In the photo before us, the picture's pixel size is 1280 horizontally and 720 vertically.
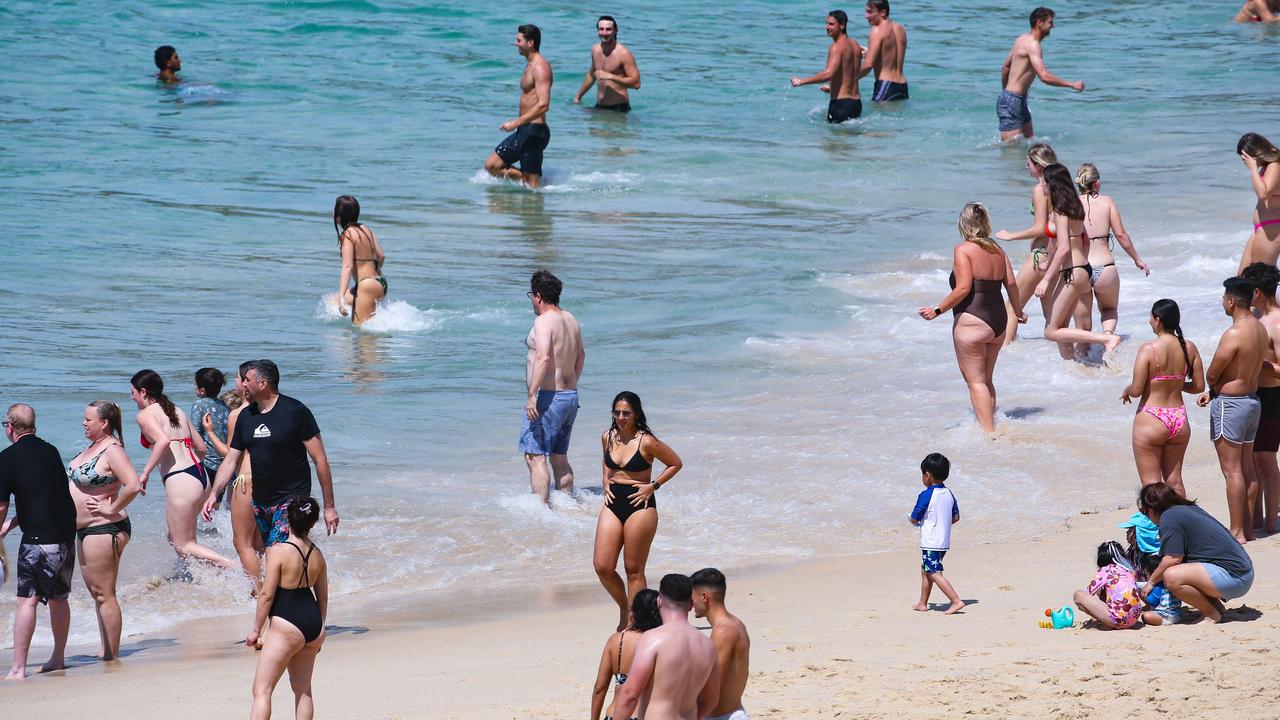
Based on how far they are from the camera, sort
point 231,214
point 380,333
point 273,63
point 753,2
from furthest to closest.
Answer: point 753,2
point 273,63
point 231,214
point 380,333

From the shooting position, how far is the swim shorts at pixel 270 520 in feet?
24.7

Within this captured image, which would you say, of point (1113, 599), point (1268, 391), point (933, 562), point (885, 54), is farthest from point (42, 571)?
point (885, 54)

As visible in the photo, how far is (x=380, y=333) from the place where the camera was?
13.6 m

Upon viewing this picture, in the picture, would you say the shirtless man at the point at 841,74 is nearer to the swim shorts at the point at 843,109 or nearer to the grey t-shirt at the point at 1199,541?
the swim shorts at the point at 843,109

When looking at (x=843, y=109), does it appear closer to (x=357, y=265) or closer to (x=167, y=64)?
(x=167, y=64)

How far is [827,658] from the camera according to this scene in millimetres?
6500

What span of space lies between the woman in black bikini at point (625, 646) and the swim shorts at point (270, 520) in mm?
2573

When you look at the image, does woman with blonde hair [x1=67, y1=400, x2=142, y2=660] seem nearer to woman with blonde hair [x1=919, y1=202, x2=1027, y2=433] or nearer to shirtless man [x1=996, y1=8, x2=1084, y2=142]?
woman with blonde hair [x1=919, y1=202, x2=1027, y2=433]

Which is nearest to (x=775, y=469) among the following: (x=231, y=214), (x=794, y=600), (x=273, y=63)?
(x=794, y=600)

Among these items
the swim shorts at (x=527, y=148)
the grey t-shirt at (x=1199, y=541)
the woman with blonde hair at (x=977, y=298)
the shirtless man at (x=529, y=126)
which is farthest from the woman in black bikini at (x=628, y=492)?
the swim shorts at (x=527, y=148)

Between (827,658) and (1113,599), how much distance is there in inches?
52.5

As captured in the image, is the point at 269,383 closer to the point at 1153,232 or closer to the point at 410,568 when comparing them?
the point at 410,568

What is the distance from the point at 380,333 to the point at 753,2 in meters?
20.6

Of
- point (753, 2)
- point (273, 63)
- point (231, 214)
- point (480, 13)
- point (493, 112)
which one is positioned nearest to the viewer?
point (231, 214)
